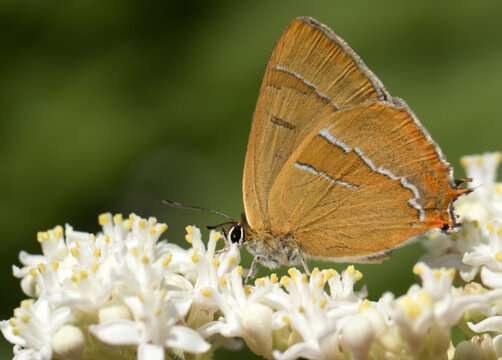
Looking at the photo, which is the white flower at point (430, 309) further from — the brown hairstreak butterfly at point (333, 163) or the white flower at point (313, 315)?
the brown hairstreak butterfly at point (333, 163)

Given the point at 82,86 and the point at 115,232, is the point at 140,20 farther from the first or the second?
the point at 115,232

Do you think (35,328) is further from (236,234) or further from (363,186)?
(363,186)

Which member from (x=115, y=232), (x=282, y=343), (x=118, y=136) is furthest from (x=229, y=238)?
(x=118, y=136)

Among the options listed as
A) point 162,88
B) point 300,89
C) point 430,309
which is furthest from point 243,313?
point 162,88

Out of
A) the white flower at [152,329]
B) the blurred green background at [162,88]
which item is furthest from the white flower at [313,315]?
the blurred green background at [162,88]

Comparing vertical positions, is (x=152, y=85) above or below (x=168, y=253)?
above

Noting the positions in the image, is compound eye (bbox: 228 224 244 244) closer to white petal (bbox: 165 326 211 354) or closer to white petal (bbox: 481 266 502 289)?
white petal (bbox: 165 326 211 354)
